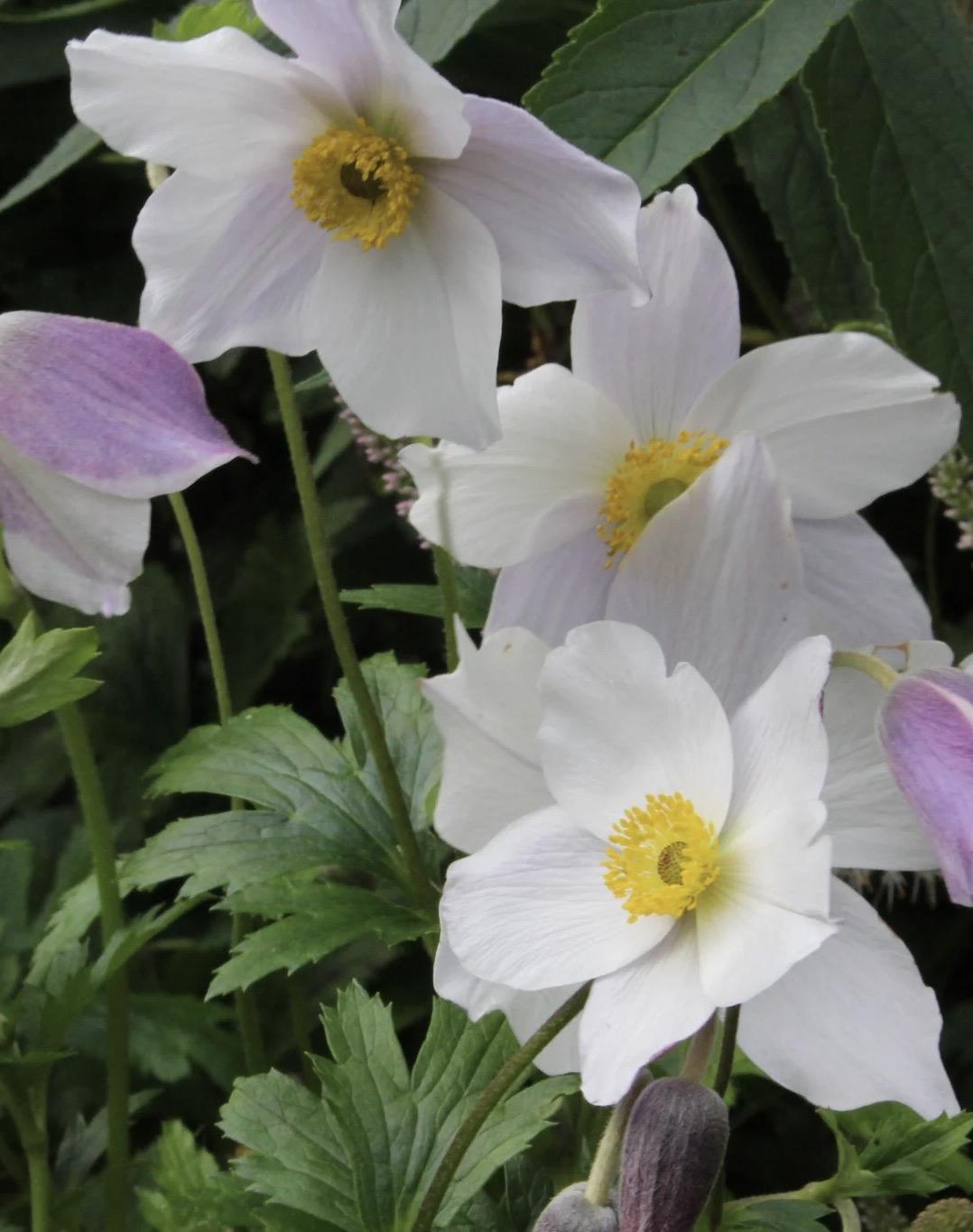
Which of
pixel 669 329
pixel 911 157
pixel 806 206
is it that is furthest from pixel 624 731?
pixel 806 206

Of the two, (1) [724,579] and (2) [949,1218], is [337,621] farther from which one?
(2) [949,1218]

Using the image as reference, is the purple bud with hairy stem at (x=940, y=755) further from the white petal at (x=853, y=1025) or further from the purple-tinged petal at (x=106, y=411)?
the purple-tinged petal at (x=106, y=411)

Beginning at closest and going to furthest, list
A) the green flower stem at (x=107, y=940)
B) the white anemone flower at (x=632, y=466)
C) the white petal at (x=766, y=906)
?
the white petal at (x=766, y=906) < the white anemone flower at (x=632, y=466) < the green flower stem at (x=107, y=940)

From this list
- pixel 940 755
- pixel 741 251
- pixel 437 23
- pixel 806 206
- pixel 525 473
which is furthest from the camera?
pixel 741 251

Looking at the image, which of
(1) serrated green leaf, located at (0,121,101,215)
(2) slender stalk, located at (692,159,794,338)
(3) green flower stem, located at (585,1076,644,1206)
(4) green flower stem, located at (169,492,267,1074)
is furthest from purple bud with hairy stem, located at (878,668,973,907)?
(2) slender stalk, located at (692,159,794,338)

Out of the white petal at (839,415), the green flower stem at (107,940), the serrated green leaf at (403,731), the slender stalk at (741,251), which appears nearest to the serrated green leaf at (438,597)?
the serrated green leaf at (403,731)

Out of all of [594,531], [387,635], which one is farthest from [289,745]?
[387,635]

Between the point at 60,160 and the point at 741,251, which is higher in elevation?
the point at 60,160
